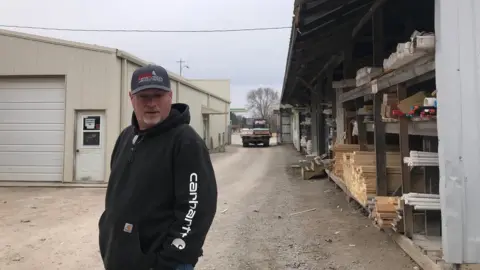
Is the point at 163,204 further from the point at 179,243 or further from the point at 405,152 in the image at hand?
the point at 405,152

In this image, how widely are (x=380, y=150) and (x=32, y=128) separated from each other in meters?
9.72

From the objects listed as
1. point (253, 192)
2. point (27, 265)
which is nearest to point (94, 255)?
point (27, 265)

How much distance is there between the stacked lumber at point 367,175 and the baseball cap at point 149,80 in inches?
192

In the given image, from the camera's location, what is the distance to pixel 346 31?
8.00 m

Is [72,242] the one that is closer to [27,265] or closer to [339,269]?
[27,265]

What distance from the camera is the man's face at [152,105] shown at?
2.07 meters

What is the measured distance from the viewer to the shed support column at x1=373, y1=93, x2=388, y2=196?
5.99 meters

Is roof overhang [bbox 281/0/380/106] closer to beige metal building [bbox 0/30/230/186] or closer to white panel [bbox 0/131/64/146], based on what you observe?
beige metal building [bbox 0/30/230/186]

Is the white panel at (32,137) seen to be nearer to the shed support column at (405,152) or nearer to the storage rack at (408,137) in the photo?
the storage rack at (408,137)

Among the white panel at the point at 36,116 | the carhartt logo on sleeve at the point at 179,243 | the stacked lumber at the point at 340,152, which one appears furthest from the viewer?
the white panel at the point at 36,116

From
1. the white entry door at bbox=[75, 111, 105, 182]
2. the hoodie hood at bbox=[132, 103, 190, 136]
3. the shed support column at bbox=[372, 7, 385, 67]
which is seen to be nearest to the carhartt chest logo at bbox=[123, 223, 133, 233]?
the hoodie hood at bbox=[132, 103, 190, 136]

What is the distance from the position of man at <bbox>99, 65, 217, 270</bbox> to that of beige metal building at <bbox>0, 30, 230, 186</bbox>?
9.61 m

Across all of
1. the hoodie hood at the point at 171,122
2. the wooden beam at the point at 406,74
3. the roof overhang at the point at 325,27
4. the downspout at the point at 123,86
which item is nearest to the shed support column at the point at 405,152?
the wooden beam at the point at 406,74

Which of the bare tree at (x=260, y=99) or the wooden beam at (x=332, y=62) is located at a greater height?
the bare tree at (x=260, y=99)
